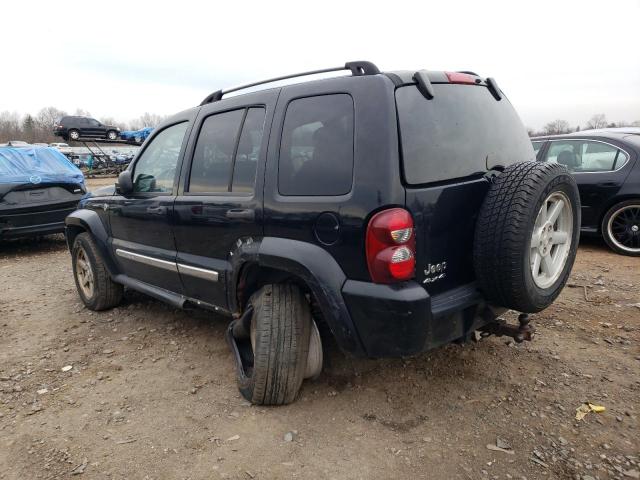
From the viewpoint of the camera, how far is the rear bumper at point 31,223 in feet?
21.9

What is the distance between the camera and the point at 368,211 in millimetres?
2184

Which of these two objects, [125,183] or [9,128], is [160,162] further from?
[9,128]

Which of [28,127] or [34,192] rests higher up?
[28,127]

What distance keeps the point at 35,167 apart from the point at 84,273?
3799 mm

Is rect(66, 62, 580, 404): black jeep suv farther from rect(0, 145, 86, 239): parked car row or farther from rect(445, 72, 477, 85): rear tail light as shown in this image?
rect(0, 145, 86, 239): parked car row

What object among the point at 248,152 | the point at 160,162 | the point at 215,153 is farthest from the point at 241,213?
the point at 160,162

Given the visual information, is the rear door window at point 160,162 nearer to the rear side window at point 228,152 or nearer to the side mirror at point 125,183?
the side mirror at point 125,183

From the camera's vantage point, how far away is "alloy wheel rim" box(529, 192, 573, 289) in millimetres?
2502

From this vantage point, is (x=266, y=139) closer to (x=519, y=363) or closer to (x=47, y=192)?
(x=519, y=363)

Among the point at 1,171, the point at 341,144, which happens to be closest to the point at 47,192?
the point at 1,171

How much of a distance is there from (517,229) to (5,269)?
22.3 feet

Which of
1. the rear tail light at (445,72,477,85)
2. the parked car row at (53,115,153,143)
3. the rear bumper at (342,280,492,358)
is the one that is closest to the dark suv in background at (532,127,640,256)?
the rear tail light at (445,72,477,85)

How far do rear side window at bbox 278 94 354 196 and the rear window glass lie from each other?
0.94 feet

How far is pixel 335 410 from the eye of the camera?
2713 mm
